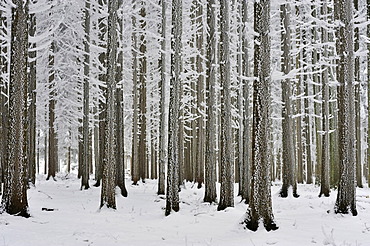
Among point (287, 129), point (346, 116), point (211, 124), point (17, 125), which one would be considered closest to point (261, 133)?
point (346, 116)

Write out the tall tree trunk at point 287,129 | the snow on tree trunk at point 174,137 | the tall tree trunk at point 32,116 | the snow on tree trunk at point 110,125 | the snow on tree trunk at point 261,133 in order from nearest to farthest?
the snow on tree trunk at point 261,133 → the snow on tree trunk at point 174,137 → the snow on tree trunk at point 110,125 → the tall tree trunk at point 287,129 → the tall tree trunk at point 32,116

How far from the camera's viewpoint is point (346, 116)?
33.6 ft

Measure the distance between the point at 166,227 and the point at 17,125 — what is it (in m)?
4.47

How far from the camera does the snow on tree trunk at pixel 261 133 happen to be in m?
8.18

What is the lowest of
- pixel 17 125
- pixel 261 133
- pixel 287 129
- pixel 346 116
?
pixel 261 133

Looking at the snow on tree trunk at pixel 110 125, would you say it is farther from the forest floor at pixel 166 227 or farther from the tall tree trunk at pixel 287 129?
the tall tree trunk at pixel 287 129

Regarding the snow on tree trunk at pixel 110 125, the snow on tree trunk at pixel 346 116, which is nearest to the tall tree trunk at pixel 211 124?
the snow on tree trunk at pixel 110 125

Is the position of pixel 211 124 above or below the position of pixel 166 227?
above

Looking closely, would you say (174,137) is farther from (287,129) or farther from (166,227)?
(287,129)

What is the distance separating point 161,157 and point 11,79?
7353mm

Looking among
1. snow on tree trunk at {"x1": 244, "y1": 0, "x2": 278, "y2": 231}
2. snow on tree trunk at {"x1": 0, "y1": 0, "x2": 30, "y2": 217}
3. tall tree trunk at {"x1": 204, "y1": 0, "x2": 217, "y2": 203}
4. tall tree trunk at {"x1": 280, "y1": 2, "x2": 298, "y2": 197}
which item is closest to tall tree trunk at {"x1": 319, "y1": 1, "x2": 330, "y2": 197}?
tall tree trunk at {"x1": 280, "y1": 2, "x2": 298, "y2": 197}

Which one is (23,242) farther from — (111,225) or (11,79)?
(11,79)

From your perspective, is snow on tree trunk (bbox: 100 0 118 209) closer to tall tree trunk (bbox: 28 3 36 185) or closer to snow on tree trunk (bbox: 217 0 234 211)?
snow on tree trunk (bbox: 217 0 234 211)

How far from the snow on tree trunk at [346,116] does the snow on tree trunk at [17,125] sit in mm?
8195
